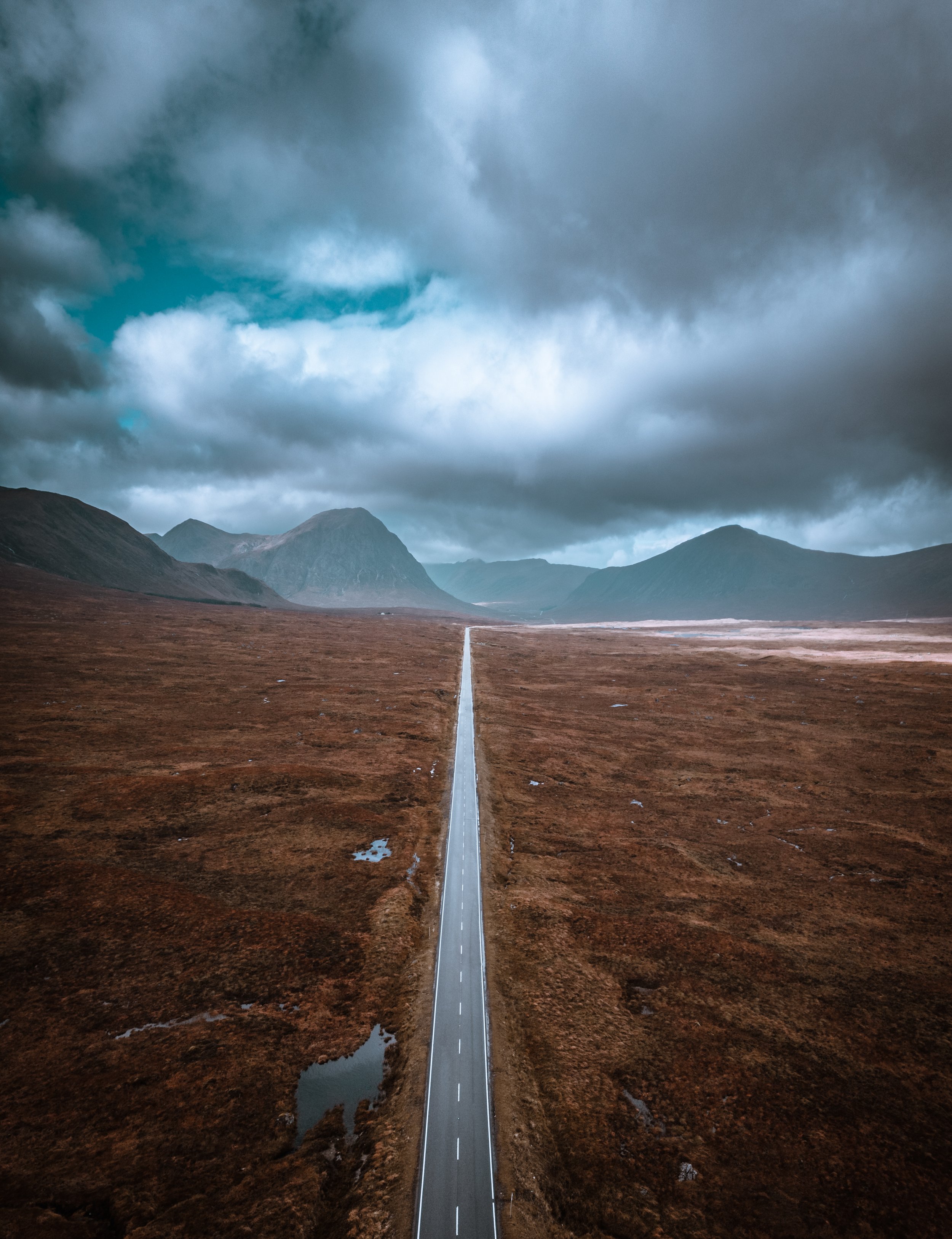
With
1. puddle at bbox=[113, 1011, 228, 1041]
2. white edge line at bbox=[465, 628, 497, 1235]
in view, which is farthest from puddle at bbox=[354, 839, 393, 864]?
puddle at bbox=[113, 1011, 228, 1041]

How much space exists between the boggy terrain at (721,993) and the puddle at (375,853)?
30.6ft

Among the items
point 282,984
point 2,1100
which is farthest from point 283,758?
point 2,1100

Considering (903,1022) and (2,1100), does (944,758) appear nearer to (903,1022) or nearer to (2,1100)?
(903,1022)

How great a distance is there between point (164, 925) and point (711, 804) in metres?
52.4

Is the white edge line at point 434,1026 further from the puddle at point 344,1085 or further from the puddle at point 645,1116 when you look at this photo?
the puddle at point 645,1116

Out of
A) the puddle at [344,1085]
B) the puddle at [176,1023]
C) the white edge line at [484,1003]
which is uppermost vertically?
the puddle at [176,1023]

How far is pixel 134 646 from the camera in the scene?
5561 inches

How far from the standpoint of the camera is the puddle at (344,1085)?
73.3 feet

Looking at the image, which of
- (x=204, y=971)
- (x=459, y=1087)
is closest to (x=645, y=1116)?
(x=459, y=1087)

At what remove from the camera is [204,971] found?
3000 centimetres

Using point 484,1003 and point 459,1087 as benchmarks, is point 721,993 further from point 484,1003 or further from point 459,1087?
point 459,1087

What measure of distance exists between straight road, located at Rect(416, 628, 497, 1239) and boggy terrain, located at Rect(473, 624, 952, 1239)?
0.81m

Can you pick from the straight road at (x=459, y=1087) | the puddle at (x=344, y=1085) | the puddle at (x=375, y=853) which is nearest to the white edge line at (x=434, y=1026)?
the straight road at (x=459, y=1087)

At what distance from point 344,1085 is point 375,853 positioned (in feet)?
69.0
